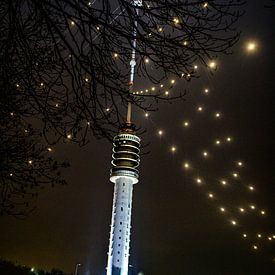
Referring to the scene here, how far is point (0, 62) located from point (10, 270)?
40604mm

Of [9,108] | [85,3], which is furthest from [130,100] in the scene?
[9,108]

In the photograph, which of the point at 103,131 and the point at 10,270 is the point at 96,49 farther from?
the point at 10,270

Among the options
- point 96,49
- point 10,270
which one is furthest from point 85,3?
point 10,270

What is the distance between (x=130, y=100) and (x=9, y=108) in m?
2.71

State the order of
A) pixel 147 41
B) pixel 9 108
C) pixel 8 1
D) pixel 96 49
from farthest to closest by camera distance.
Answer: pixel 9 108, pixel 96 49, pixel 147 41, pixel 8 1

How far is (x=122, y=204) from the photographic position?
56.5 metres

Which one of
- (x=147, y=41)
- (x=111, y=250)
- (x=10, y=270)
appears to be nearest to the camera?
(x=147, y=41)

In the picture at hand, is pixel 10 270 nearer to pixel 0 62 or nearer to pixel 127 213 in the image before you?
pixel 127 213

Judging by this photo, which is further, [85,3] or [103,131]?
[103,131]

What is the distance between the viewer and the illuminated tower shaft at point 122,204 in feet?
179

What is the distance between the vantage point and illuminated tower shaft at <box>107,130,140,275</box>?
54.5 meters

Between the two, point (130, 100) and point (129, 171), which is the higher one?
point (129, 171)

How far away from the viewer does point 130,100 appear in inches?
214

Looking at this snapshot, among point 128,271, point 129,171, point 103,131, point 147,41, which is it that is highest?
point 129,171
